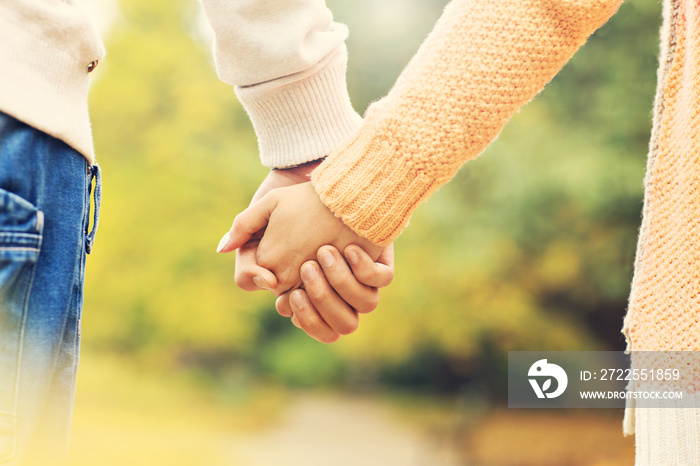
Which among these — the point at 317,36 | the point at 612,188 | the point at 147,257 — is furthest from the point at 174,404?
the point at 317,36

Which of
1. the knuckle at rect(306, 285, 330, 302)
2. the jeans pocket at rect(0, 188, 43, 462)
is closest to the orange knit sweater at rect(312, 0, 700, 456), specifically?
the knuckle at rect(306, 285, 330, 302)

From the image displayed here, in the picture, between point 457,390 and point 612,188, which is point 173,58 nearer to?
point 457,390

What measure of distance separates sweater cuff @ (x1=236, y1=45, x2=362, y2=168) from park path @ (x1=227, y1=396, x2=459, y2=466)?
7821 millimetres

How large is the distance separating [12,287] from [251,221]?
0.67 metres

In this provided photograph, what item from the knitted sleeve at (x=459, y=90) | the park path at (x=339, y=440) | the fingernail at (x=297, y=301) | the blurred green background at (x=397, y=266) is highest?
the blurred green background at (x=397, y=266)

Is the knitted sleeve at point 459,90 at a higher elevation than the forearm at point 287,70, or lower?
lower

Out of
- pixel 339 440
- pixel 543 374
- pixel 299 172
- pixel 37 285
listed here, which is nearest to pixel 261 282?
pixel 299 172

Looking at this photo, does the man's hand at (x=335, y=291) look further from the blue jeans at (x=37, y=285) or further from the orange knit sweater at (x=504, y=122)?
the blue jeans at (x=37, y=285)

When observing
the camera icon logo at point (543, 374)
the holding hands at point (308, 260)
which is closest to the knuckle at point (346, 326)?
the holding hands at point (308, 260)

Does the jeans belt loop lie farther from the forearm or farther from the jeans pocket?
the forearm

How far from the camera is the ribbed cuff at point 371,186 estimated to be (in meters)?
1.41

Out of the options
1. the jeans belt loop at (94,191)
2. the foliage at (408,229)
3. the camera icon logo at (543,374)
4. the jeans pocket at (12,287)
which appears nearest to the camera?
the jeans pocket at (12,287)

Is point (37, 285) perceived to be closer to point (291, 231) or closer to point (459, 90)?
point (291, 231)

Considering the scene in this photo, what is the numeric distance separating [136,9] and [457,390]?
892 cm
